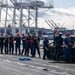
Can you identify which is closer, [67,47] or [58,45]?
[67,47]

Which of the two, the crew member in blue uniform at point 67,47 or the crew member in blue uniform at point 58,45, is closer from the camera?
the crew member in blue uniform at point 67,47

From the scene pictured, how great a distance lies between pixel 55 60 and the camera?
2066cm

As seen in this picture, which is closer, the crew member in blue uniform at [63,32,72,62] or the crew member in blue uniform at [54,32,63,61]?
the crew member in blue uniform at [63,32,72,62]

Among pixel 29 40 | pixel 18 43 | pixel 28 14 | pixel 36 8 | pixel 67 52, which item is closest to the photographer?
pixel 67 52

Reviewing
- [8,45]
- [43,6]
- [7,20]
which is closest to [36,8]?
[43,6]

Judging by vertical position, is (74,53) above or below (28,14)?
below

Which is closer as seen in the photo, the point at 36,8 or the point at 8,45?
the point at 8,45

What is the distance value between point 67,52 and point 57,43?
1174 mm

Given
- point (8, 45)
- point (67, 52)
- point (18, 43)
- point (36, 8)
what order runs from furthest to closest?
point (36, 8) < point (8, 45) < point (18, 43) < point (67, 52)

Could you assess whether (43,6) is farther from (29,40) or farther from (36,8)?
(29,40)

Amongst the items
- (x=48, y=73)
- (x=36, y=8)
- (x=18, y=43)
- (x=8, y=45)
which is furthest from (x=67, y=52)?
(x=36, y=8)

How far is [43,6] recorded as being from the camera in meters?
74.4

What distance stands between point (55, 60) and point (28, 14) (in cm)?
5888

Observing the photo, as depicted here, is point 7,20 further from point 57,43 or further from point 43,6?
point 57,43
